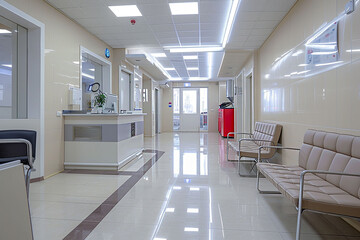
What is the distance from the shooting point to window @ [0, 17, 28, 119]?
11.7 feet

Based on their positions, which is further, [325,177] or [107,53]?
[107,53]

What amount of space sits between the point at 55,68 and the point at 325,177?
443 cm

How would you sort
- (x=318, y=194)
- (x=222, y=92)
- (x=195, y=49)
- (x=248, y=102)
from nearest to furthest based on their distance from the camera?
(x=318, y=194) < (x=195, y=49) < (x=248, y=102) < (x=222, y=92)

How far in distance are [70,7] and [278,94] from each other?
13.8ft

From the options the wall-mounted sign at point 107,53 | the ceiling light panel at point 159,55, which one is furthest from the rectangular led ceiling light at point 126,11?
the ceiling light panel at point 159,55

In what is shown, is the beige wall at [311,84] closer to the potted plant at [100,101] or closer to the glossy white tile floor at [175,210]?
the glossy white tile floor at [175,210]

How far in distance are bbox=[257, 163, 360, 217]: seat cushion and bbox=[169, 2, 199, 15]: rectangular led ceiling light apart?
322 cm

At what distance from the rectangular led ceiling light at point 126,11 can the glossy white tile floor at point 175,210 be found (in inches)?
120

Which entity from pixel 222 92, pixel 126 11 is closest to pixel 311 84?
pixel 126 11

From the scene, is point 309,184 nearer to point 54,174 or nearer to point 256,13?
point 256,13

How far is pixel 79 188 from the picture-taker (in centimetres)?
340

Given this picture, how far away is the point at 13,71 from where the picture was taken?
12.4 ft

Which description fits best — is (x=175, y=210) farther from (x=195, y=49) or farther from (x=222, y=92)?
(x=222, y=92)

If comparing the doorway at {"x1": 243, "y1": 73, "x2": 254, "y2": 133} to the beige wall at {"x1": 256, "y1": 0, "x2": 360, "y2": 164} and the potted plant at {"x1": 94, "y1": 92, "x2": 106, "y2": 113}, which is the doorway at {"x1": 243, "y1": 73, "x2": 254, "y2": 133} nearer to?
the beige wall at {"x1": 256, "y1": 0, "x2": 360, "y2": 164}
